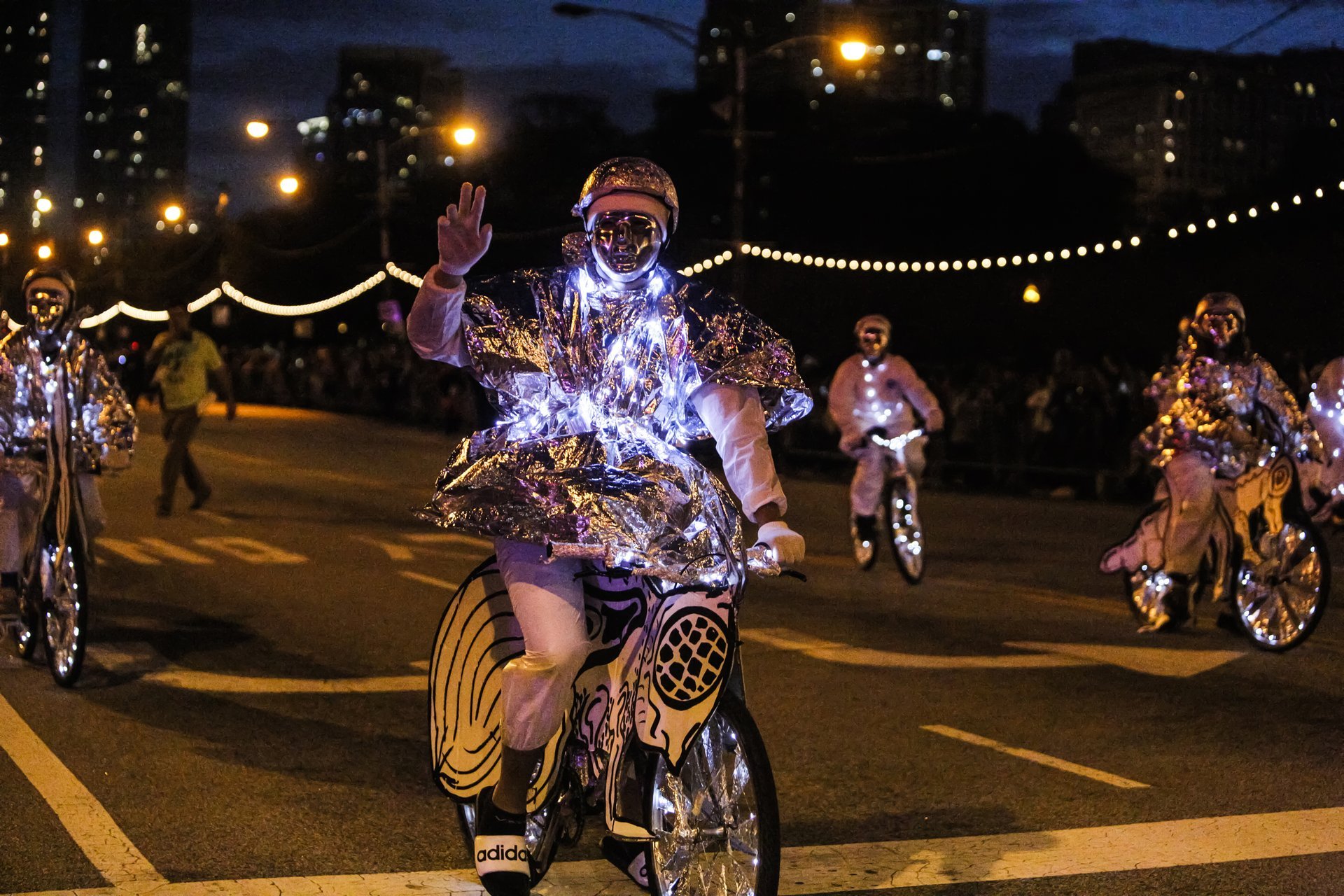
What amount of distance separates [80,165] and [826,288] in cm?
16178

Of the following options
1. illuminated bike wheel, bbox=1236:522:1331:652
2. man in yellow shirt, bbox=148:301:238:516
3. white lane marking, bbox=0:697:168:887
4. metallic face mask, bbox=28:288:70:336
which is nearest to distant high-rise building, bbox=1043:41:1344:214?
man in yellow shirt, bbox=148:301:238:516

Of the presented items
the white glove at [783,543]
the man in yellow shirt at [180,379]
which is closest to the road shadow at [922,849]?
the white glove at [783,543]

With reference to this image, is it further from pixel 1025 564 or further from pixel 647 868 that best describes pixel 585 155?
pixel 647 868

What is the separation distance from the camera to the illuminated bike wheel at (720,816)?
4074mm

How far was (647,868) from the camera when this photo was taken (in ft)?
14.5

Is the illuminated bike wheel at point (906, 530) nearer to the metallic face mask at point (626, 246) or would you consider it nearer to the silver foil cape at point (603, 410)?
the silver foil cape at point (603, 410)

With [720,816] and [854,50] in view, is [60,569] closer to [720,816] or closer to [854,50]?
[720,816]

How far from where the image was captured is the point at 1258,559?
9.33 meters

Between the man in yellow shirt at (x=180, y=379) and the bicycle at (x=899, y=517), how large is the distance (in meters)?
6.52

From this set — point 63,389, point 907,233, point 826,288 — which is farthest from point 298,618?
point 907,233

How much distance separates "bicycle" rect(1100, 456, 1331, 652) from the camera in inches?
357

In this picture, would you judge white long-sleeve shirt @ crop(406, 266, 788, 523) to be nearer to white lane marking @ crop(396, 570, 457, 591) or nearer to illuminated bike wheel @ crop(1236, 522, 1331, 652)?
illuminated bike wheel @ crop(1236, 522, 1331, 652)

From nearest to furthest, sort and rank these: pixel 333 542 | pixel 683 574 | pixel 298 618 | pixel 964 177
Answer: pixel 683 574 → pixel 298 618 → pixel 333 542 → pixel 964 177

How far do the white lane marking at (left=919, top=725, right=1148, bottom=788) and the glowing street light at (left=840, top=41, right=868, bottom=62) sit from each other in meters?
16.0
